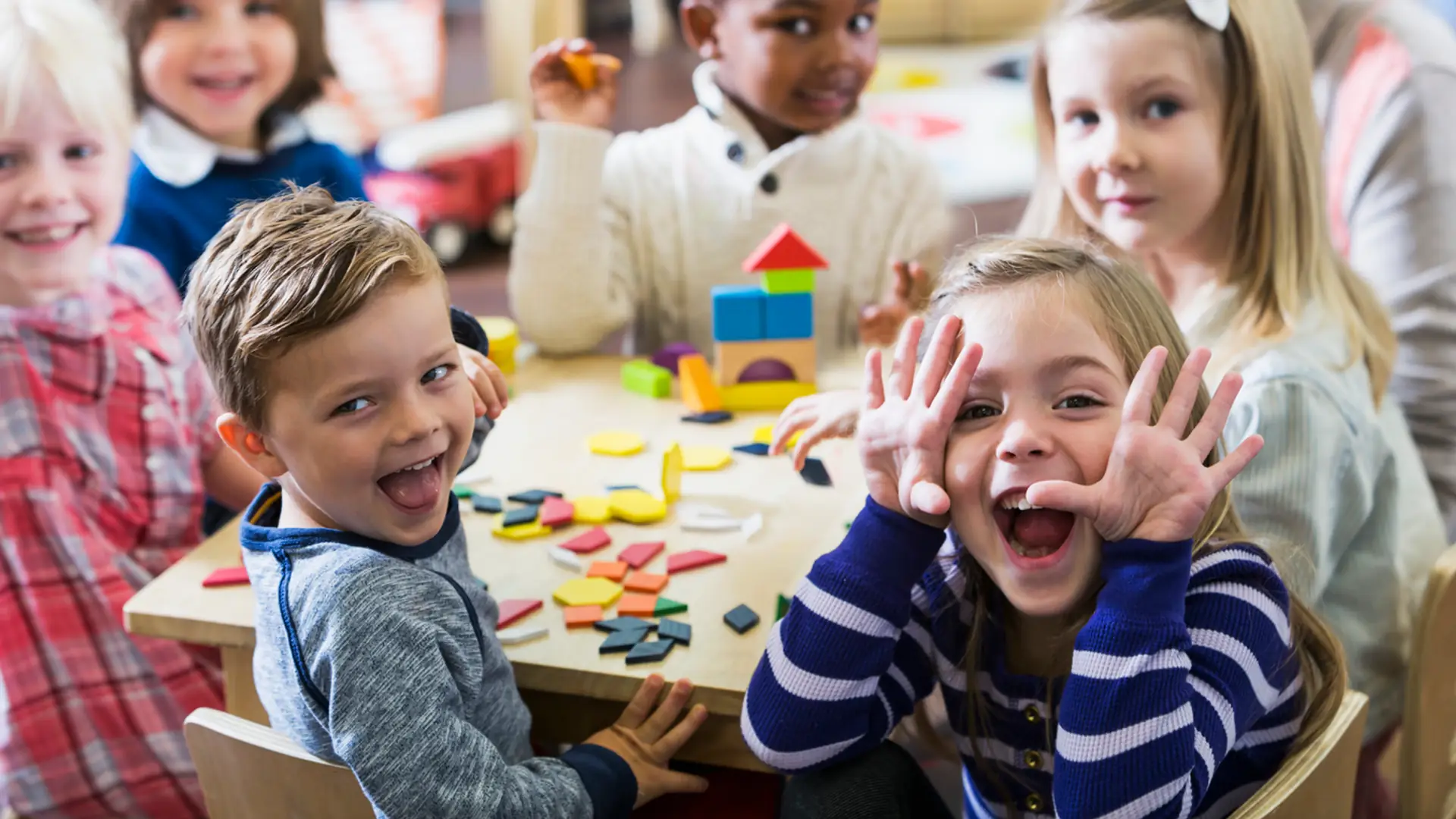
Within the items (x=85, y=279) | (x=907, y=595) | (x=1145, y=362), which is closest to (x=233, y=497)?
(x=85, y=279)

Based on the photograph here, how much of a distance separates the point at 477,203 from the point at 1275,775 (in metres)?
3.18

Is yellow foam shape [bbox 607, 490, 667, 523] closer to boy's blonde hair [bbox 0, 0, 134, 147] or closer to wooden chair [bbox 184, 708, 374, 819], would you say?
wooden chair [bbox 184, 708, 374, 819]

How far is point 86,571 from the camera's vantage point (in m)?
1.40

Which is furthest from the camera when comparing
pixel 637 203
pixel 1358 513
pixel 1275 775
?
pixel 637 203

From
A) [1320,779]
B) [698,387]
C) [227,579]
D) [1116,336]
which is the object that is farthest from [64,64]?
[1320,779]

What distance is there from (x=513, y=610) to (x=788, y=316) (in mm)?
551

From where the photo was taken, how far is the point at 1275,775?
0.85m

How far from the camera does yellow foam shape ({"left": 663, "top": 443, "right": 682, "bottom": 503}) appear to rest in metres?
1.28

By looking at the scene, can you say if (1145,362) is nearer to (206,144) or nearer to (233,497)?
(233,497)

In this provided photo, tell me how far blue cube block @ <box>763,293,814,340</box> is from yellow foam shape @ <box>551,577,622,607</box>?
0.47 meters

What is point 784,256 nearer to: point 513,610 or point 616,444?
point 616,444

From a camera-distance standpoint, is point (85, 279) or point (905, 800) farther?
point (85, 279)

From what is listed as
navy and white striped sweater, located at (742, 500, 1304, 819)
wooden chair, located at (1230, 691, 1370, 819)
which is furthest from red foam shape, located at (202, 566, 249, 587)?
wooden chair, located at (1230, 691, 1370, 819)

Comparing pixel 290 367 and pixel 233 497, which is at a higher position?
pixel 290 367
